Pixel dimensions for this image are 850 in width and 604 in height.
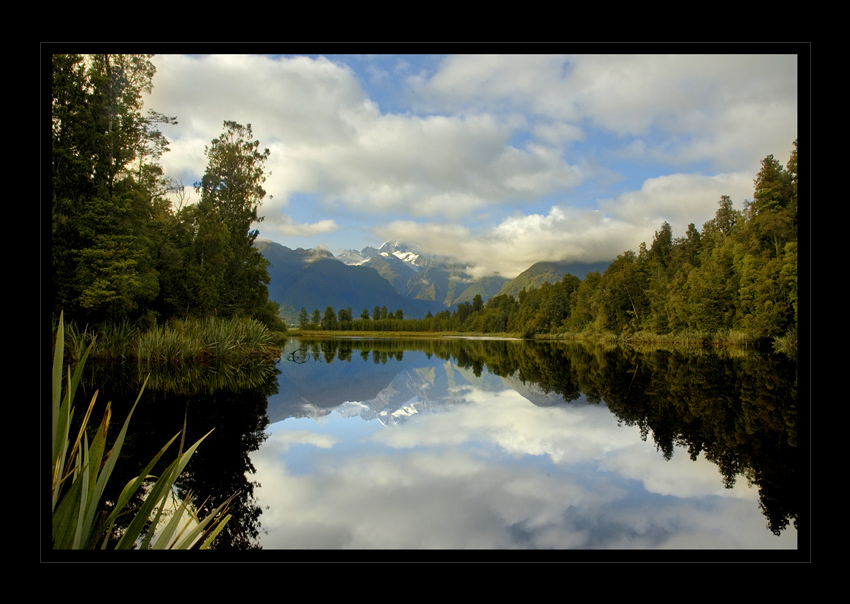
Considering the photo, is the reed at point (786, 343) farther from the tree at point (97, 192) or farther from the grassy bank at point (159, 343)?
the tree at point (97, 192)

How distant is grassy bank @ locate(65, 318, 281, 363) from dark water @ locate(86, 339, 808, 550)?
4303 mm

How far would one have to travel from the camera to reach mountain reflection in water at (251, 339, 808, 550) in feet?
9.84

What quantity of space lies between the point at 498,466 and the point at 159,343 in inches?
475

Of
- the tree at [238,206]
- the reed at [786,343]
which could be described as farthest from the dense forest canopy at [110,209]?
the reed at [786,343]

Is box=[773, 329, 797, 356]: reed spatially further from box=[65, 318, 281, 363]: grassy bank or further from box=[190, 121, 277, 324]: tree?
box=[190, 121, 277, 324]: tree

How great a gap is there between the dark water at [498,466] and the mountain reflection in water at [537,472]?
2 centimetres

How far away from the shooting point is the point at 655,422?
19.1 ft

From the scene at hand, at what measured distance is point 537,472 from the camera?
166 inches

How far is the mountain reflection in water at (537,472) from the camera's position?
3.00 metres

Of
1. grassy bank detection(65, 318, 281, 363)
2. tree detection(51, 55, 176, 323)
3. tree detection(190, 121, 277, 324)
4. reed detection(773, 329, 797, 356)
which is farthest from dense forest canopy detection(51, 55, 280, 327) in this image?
reed detection(773, 329, 797, 356)

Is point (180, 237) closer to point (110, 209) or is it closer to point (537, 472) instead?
point (110, 209)
